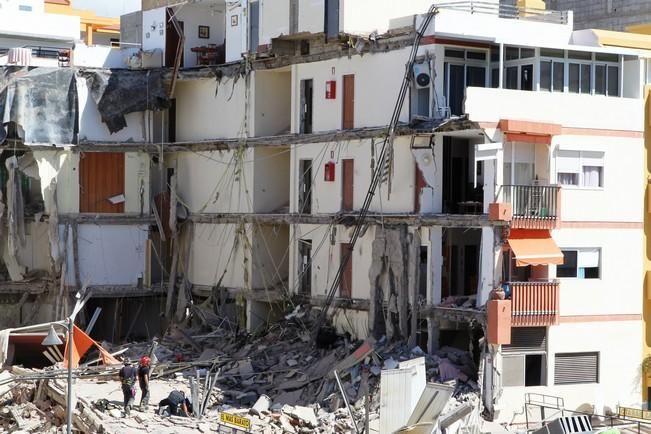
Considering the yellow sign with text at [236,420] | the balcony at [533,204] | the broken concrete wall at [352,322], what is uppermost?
the balcony at [533,204]

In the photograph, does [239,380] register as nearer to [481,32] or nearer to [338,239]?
[338,239]

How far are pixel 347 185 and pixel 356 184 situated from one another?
1.86 feet

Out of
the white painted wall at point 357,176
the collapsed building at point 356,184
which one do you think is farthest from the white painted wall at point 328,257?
the white painted wall at point 357,176

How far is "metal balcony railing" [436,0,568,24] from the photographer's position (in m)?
45.7

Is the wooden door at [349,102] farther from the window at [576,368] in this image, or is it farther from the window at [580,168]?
the window at [576,368]

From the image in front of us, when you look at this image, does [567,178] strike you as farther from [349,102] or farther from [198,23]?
[198,23]

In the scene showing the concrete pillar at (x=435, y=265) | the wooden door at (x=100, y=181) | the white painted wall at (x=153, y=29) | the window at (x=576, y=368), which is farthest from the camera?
the white painted wall at (x=153, y=29)

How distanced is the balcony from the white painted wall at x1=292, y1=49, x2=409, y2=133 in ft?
13.5

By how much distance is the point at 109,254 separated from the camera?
55.3m

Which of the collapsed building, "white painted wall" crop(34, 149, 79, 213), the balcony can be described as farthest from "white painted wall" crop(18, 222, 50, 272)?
the balcony

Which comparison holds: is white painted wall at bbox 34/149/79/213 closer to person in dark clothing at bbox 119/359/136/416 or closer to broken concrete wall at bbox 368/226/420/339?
person in dark clothing at bbox 119/359/136/416

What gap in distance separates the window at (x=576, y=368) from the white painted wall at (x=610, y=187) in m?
3.84

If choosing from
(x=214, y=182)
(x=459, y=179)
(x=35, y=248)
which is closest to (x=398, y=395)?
(x=459, y=179)

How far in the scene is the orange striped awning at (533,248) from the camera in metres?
42.5
